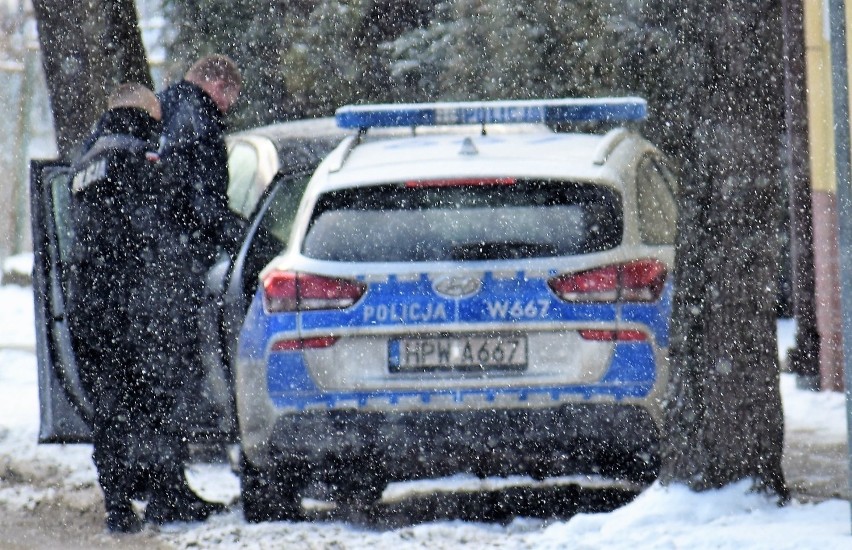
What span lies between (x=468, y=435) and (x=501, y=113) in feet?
4.62

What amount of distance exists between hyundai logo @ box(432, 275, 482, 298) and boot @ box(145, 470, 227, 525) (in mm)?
1610

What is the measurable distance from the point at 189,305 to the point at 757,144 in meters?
2.50

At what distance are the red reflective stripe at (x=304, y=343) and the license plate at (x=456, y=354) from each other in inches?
9.5

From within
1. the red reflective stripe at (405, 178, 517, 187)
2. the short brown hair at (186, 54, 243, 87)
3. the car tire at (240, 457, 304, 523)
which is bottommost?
the car tire at (240, 457, 304, 523)

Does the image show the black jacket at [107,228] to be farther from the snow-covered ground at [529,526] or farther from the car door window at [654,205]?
the car door window at [654,205]

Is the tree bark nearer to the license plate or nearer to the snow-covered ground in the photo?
the snow-covered ground

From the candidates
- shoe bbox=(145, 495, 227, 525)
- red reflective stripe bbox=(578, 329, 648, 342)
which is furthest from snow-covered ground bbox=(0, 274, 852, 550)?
red reflective stripe bbox=(578, 329, 648, 342)

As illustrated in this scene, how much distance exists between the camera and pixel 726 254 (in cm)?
698

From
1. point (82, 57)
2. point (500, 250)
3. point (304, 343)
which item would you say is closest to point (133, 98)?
point (304, 343)

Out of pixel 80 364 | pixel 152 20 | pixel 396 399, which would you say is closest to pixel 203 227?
pixel 80 364

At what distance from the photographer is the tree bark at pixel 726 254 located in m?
6.91

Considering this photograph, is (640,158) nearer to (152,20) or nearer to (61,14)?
(61,14)

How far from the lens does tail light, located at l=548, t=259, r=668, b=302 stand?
22.6ft

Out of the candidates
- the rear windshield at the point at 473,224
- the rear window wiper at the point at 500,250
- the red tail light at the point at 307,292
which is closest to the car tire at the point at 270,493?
the red tail light at the point at 307,292
